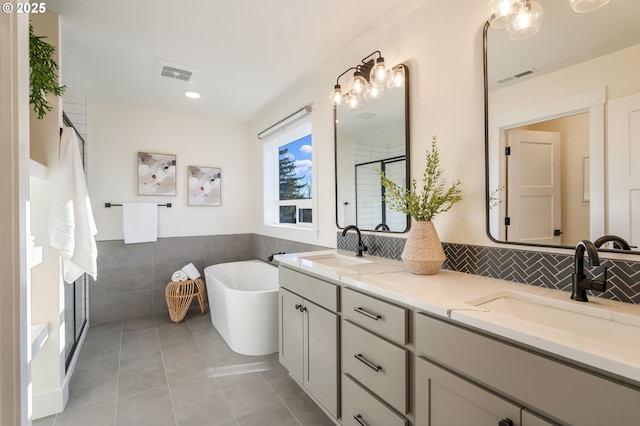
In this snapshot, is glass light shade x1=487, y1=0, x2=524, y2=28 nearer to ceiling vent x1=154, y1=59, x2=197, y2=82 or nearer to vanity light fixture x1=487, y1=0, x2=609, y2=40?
vanity light fixture x1=487, y1=0, x2=609, y2=40

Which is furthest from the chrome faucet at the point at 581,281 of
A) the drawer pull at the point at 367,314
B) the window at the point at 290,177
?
the window at the point at 290,177

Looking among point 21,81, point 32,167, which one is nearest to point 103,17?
point 32,167

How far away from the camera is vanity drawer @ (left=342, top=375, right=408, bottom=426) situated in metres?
1.28

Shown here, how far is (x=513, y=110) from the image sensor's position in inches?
55.2

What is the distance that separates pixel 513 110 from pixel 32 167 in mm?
2434

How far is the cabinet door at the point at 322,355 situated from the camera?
1.64 m

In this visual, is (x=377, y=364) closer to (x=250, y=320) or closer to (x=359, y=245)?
(x=359, y=245)

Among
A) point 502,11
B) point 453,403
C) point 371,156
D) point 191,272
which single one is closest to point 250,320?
point 191,272

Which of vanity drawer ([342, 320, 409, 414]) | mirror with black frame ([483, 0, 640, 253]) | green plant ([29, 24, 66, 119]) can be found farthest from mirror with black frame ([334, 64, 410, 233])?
green plant ([29, 24, 66, 119])

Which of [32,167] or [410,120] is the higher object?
[410,120]

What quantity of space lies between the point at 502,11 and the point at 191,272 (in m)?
3.61

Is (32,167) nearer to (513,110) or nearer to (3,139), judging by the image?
(3,139)

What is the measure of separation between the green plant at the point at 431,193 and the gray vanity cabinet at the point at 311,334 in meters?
0.61

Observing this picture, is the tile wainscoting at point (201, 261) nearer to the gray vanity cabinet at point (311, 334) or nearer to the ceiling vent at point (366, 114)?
the gray vanity cabinet at point (311, 334)
